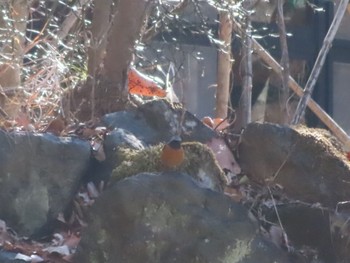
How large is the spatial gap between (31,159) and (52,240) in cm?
39

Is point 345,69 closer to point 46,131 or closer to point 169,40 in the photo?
point 169,40

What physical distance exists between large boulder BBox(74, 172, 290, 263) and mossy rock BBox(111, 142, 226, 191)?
0.24 meters

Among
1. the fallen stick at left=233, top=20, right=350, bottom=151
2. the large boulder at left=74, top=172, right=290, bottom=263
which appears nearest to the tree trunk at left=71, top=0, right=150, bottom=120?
the large boulder at left=74, top=172, right=290, bottom=263

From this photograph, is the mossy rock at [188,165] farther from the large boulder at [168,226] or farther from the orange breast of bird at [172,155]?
the large boulder at [168,226]

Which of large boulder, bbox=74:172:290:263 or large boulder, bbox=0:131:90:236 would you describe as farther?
large boulder, bbox=0:131:90:236

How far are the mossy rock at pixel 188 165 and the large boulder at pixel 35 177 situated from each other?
320 millimetres

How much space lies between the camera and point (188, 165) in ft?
15.3

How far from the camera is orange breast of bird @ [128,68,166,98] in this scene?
6.46m

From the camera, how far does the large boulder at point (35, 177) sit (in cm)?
493

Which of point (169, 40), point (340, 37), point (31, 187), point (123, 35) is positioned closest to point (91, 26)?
point (123, 35)

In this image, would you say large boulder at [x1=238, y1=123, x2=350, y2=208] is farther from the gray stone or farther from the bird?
the bird

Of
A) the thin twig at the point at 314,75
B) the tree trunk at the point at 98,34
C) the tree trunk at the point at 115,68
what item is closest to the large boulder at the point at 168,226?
the tree trunk at the point at 115,68

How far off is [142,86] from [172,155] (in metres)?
2.10

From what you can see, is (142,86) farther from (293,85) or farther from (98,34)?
(293,85)
